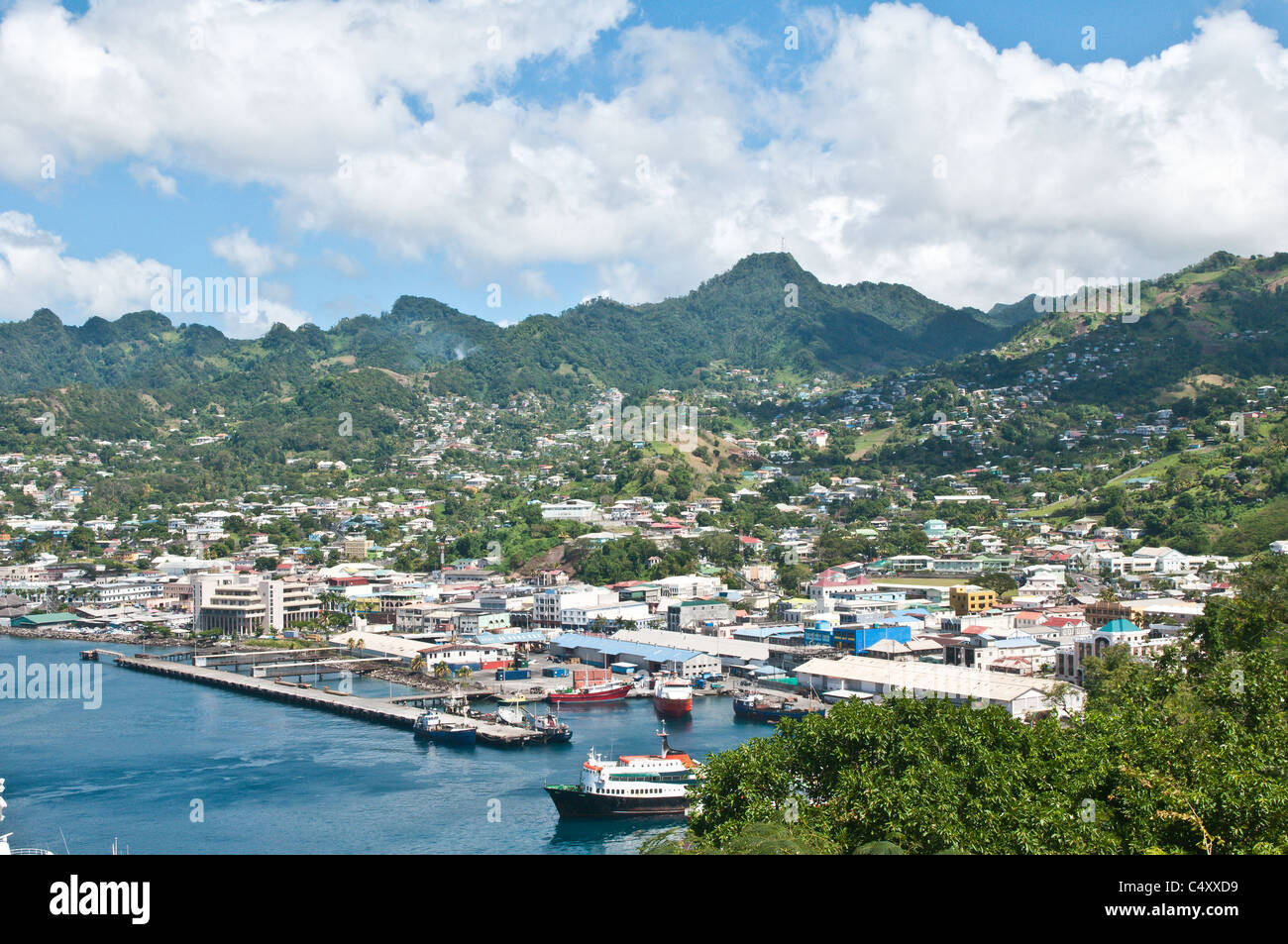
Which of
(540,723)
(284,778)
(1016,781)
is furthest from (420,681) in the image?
(1016,781)

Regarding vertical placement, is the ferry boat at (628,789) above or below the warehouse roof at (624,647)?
below

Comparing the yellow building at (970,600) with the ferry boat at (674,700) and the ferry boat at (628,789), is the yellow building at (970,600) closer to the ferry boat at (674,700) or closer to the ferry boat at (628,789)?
the ferry boat at (674,700)

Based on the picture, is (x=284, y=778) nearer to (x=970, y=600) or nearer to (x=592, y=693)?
(x=592, y=693)

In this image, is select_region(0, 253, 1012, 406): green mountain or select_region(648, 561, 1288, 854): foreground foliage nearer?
select_region(648, 561, 1288, 854): foreground foliage

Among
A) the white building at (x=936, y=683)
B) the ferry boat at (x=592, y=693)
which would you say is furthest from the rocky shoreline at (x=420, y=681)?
the white building at (x=936, y=683)

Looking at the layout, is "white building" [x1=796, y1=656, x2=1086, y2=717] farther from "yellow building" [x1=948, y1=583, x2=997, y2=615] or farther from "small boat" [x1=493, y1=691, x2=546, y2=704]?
"yellow building" [x1=948, y1=583, x2=997, y2=615]

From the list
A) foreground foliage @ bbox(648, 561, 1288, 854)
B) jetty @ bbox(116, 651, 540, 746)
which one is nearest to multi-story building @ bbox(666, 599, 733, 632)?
jetty @ bbox(116, 651, 540, 746)

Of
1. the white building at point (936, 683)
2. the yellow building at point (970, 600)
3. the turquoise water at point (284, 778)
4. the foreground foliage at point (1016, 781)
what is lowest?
the turquoise water at point (284, 778)
